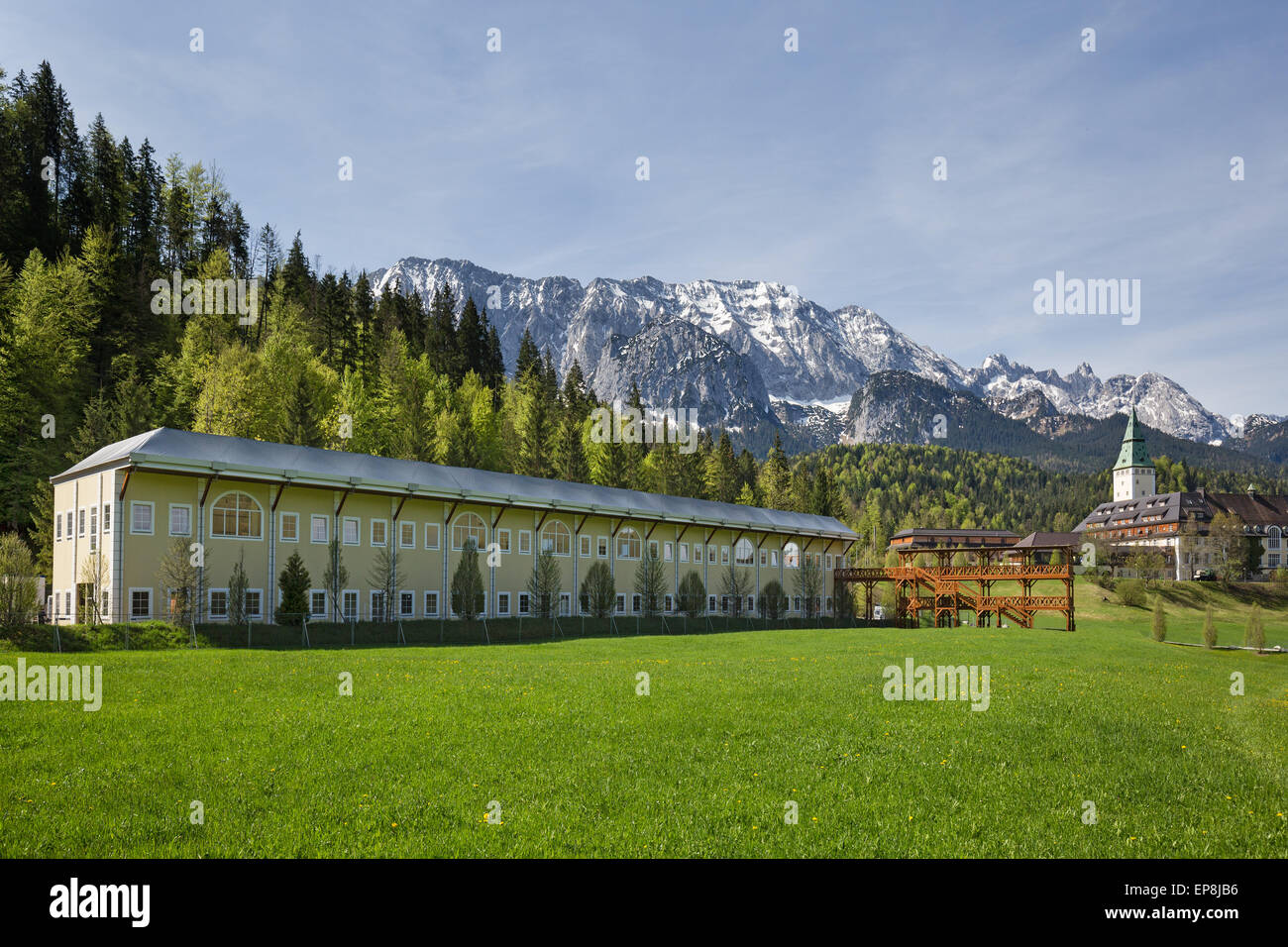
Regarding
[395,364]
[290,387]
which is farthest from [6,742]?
[395,364]

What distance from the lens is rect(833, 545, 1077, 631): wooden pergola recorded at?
62.6m

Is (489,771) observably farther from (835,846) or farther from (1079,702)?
(1079,702)

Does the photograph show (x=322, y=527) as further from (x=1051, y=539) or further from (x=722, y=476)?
(x=1051, y=539)

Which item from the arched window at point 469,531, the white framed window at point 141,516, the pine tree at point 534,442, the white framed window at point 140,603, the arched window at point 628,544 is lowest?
the white framed window at point 140,603

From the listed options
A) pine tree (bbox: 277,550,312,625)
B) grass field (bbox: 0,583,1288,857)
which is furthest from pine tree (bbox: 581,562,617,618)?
grass field (bbox: 0,583,1288,857)

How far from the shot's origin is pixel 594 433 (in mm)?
103812

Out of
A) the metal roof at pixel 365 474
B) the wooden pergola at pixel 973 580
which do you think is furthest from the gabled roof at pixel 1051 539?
the metal roof at pixel 365 474

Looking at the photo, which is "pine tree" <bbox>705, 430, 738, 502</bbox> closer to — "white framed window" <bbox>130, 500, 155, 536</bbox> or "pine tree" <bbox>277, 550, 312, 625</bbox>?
"pine tree" <bbox>277, 550, 312, 625</bbox>

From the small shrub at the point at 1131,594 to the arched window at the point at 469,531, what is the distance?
78514 mm

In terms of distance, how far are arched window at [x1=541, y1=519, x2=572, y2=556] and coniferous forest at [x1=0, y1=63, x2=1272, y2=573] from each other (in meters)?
19.1

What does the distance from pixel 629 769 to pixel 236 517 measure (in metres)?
36.3

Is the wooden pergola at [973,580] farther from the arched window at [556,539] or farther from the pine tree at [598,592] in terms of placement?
the arched window at [556,539]

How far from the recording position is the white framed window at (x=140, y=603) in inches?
1538

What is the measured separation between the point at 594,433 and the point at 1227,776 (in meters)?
92.1
